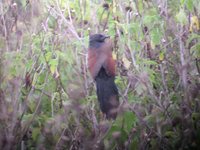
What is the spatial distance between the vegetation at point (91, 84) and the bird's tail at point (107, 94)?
85 mm

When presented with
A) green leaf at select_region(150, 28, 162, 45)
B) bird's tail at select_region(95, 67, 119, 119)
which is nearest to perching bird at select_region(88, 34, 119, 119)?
bird's tail at select_region(95, 67, 119, 119)

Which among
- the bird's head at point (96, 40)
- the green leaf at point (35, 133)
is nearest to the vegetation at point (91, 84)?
the green leaf at point (35, 133)

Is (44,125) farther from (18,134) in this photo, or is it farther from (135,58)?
(135,58)

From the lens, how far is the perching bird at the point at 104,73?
3236 millimetres

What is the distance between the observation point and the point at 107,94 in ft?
10.7

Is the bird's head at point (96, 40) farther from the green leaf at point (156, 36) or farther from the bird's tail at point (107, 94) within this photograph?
the green leaf at point (156, 36)

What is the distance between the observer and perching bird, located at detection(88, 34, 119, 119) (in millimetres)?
3236

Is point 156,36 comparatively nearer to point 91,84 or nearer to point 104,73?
point 104,73

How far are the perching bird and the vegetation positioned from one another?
117 millimetres

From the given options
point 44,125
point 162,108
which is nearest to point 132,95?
point 162,108

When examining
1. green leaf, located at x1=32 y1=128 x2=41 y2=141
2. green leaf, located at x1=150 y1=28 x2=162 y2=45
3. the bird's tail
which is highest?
green leaf, located at x1=150 y1=28 x2=162 y2=45

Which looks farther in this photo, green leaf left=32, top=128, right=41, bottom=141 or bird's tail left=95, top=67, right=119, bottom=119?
green leaf left=32, top=128, right=41, bottom=141

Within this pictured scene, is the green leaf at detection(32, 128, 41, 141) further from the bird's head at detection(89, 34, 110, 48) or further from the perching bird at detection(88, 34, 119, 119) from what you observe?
the bird's head at detection(89, 34, 110, 48)

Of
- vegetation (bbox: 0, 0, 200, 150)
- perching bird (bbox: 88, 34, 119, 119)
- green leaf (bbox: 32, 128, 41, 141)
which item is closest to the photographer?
vegetation (bbox: 0, 0, 200, 150)
